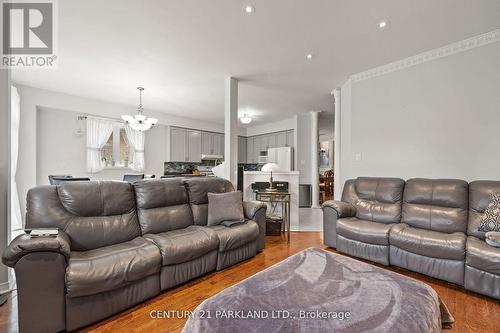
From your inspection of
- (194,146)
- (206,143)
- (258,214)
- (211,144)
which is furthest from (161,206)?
(211,144)

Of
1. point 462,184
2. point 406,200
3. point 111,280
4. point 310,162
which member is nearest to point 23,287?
point 111,280

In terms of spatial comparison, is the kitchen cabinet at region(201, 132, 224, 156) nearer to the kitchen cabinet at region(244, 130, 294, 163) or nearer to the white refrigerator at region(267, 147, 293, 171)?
the kitchen cabinet at region(244, 130, 294, 163)

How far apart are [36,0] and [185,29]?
1393 millimetres

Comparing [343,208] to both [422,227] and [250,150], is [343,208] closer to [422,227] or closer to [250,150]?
[422,227]

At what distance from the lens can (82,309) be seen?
1532 millimetres

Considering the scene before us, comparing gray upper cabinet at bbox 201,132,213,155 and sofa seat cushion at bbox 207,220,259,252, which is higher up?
gray upper cabinet at bbox 201,132,213,155

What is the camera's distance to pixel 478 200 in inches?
92.6

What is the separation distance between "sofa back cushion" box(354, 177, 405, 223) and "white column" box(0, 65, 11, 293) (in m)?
→ 3.95

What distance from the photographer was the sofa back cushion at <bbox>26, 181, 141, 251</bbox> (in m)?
1.87

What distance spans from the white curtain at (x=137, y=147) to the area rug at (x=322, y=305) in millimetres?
5243

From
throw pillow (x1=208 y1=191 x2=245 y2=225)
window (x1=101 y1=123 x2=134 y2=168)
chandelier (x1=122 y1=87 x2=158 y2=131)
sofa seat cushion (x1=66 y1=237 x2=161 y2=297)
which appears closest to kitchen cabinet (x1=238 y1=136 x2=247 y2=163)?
window (x1=101 y1=123 x2=134 y2=168)

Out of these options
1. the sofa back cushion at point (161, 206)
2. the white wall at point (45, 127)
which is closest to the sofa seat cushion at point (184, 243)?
the sofa back cushion at point (161, 206)

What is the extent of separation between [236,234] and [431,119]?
3.12 metres

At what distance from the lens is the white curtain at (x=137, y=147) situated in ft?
18.2
